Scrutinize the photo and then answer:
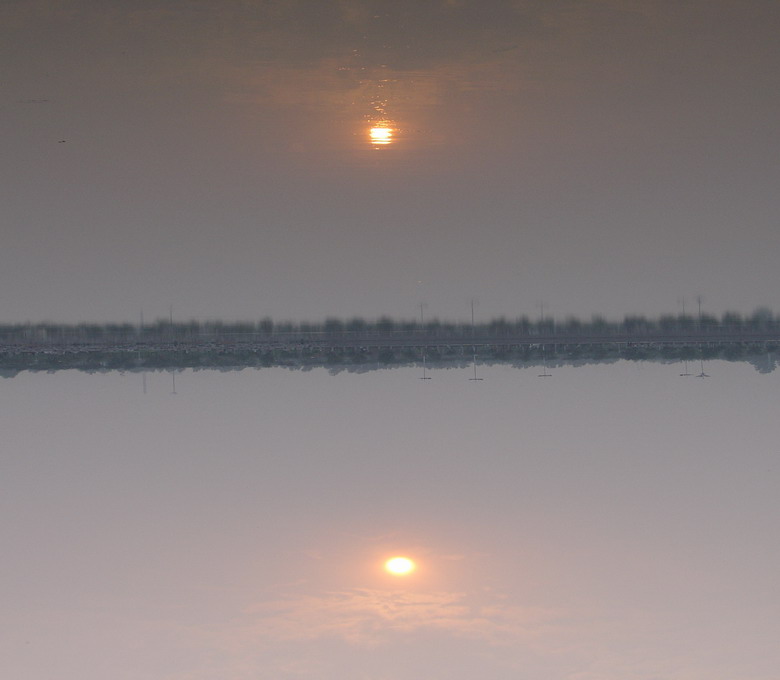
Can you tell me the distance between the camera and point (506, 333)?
12375 mm

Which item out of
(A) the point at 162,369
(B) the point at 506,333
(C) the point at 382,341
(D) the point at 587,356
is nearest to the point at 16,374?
(A) the point at 162,369

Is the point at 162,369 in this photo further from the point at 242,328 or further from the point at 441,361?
the point at 441,361

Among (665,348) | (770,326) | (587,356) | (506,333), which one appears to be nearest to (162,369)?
(506,333)

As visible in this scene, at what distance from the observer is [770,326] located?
1219 cm

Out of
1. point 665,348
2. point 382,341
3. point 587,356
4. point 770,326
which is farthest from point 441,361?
point 770,326

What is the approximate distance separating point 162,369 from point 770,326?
7952 millimetres

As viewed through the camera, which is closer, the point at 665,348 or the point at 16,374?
the point at 16,374

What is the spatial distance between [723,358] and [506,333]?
2.85m

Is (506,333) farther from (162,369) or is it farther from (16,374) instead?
(16,374)

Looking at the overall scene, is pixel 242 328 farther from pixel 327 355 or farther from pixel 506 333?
pixel 506 333

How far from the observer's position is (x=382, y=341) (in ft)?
39.8

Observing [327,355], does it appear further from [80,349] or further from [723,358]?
[723,358]

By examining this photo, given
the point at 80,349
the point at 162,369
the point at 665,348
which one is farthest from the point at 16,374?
the point at 665,348

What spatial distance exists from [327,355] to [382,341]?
0.74m
